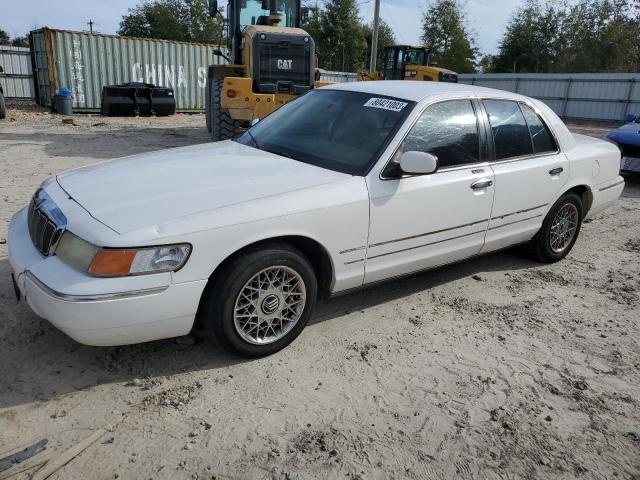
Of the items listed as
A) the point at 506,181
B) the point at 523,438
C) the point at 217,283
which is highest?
the point at 506,181

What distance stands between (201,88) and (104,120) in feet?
18.6

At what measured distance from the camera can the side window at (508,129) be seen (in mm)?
4234

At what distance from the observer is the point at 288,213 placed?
10.0ft

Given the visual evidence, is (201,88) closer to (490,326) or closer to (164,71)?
(164,71)

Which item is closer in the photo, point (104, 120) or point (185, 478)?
point (185, 478)

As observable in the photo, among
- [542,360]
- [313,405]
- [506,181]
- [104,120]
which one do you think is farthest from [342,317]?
[104,120]

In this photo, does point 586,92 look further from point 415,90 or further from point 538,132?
point 415,90

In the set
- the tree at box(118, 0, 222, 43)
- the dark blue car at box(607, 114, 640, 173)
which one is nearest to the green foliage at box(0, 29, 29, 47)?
the tree at box(118, 0, 222, 43)

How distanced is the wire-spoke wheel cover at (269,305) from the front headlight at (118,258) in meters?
0.45

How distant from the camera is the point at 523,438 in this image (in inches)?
105

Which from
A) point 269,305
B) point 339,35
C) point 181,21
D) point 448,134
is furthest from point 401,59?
point 181,21

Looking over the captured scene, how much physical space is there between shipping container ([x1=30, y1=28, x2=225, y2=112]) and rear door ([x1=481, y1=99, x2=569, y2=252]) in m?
17.9

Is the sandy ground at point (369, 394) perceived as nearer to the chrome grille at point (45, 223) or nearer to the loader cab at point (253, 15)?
the chrome grille at point (45, 223)

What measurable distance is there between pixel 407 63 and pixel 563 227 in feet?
50.1
